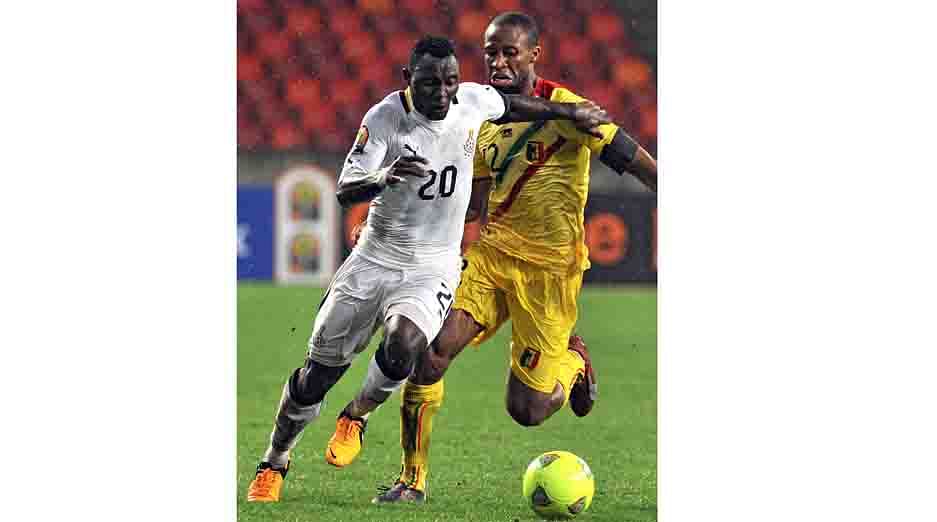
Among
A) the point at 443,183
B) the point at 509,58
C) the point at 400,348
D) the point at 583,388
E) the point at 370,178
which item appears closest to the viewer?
the point at 370,178

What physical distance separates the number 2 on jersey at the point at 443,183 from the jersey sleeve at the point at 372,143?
21 cm

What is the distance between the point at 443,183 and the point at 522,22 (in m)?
0.98

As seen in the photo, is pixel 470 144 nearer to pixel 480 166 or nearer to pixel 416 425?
pixel 480 166

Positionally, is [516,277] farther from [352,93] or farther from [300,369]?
[352,93]

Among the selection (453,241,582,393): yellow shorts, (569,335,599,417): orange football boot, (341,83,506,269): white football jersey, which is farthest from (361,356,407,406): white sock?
(569,335,599,417): orange football boot

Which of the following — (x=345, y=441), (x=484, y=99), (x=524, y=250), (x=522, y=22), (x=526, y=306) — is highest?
(x=522, y=22)

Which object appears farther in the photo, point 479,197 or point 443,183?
point 479,197

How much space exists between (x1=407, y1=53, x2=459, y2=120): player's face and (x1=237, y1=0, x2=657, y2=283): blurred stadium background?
549mm

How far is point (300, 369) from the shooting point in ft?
21.3

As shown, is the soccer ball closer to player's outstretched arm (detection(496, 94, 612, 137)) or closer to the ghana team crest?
the ghana team crest

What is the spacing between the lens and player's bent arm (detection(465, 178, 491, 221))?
6.81 m

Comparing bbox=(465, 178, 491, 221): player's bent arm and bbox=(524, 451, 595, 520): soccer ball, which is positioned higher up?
bbox=(465, 178, 491, 221): player's bent arm

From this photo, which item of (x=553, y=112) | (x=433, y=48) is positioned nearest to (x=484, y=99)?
(x=553, y=112)

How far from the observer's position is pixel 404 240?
630cm
